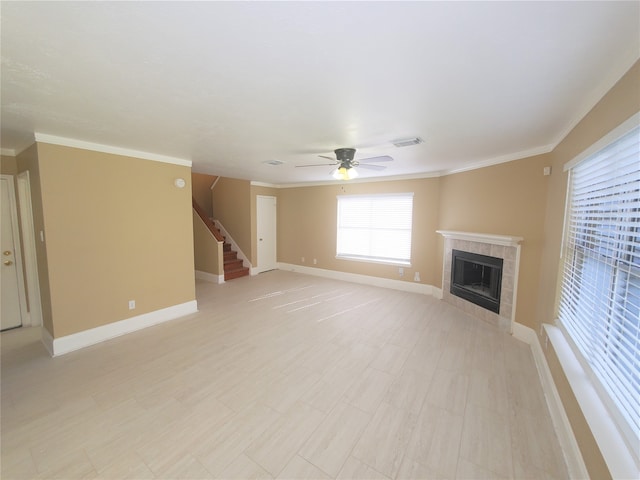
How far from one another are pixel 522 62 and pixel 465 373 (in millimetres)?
2673

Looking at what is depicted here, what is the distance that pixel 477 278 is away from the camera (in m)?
4.31

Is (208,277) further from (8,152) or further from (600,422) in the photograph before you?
(600,422)

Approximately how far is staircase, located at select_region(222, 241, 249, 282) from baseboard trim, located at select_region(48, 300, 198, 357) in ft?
6.64

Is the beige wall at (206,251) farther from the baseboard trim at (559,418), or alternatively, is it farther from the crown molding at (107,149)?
the baseboard trim at (559,418)

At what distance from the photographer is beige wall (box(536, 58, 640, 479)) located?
4.54 ft

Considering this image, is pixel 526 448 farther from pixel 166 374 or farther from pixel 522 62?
pixel 166 374

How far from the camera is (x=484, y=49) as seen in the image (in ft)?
4.15

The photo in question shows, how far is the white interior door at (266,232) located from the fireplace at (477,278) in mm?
4546

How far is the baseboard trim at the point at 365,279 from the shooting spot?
204 inches

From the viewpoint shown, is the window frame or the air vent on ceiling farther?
the air vent on ceiling

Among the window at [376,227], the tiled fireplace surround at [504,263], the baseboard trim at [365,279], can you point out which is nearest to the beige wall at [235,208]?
the baseboard trim at [365,279]

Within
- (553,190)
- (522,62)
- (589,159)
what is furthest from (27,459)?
(553,190)

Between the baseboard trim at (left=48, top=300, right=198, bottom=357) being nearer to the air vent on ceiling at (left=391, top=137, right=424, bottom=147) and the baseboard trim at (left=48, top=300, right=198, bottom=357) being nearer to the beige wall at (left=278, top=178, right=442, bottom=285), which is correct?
the beige wall at (left=278, top=178, right=442, bottom=285)

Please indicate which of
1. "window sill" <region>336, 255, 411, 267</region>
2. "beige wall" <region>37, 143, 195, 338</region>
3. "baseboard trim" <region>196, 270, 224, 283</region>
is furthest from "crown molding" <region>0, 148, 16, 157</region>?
"window sill" <region>336, 255, 411, 267</region>
